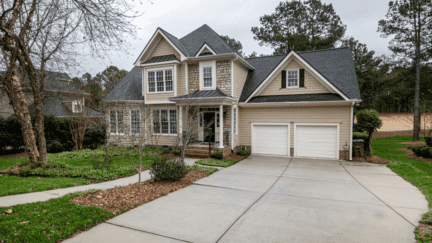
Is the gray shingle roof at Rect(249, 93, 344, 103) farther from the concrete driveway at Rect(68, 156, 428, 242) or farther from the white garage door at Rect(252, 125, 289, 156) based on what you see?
the concrete driveway at Rect(68, 156, 428, 242)

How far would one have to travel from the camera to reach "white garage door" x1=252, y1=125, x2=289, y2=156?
43.5 ft

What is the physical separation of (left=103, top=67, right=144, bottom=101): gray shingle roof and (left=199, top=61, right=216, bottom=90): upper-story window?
4.86 m

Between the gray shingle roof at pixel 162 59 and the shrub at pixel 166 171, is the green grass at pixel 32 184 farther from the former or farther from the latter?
the gray shingle roof at pixel 162 59

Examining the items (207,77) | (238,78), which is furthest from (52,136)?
(238,78)

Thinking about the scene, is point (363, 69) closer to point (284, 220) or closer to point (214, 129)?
point (214, 129)

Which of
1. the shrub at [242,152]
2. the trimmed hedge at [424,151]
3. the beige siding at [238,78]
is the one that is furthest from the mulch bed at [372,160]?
the beige siding at [238,78]

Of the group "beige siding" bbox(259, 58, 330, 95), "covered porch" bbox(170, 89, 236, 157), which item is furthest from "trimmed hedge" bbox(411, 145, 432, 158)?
"covered porch" bbox(170, 89, 236, 157)

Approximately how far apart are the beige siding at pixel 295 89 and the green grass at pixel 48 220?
11209 mm

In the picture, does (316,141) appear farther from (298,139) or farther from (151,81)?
(151,81)

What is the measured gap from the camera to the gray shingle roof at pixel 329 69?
12.7 metres

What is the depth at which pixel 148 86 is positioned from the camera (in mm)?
15008

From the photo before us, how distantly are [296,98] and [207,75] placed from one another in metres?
5.43

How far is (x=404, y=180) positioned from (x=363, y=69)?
75.0 ft

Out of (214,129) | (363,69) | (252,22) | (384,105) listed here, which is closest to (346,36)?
(363,69)
